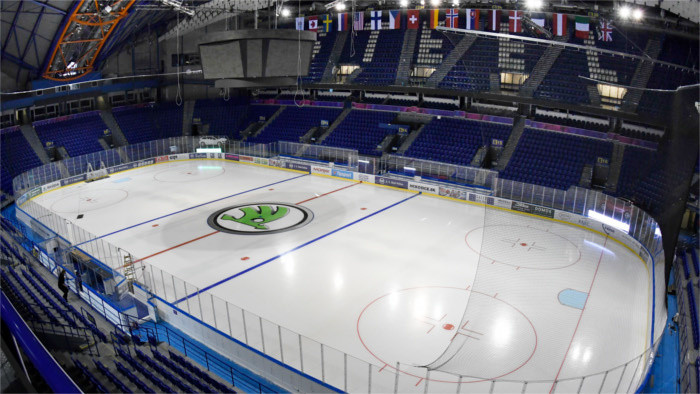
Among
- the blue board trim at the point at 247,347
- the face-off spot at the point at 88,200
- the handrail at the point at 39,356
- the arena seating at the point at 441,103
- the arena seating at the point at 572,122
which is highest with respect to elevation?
the arena seating at the point at 441,103

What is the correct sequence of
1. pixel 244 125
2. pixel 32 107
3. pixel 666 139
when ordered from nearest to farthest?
pixel 666 139
pixel 32 107
pixel 244 125

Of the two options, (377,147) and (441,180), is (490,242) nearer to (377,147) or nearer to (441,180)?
(441,180)

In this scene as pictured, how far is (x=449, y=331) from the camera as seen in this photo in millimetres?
13312

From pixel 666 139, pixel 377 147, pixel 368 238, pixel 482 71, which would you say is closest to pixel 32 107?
pixel 377 147

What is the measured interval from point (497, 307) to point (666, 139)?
26.2 ft

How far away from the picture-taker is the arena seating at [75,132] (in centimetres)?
3338

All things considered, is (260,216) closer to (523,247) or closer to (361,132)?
(523,247)

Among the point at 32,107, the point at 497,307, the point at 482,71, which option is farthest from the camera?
the point at 32,107

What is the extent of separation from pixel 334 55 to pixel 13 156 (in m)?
23.5

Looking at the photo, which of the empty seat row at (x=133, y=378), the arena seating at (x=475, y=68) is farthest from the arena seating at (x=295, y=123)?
the empty seat row at (x=133, y=378)

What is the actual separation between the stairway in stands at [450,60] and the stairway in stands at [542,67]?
201 inches

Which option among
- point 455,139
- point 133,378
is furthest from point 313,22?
point 133,378

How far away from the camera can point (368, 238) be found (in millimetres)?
20047

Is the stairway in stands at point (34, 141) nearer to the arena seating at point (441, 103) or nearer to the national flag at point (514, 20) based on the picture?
the arena seating at point (441, 103)
